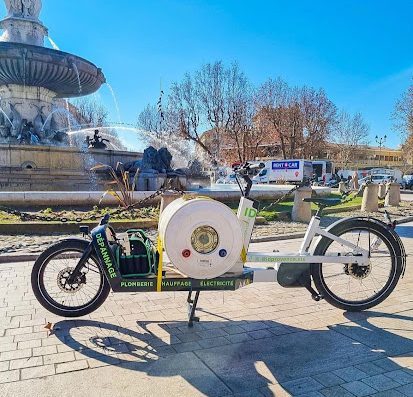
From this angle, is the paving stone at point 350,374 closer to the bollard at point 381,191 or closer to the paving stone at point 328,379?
the paving stone at point 328,379

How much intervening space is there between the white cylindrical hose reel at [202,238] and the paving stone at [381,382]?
139cm

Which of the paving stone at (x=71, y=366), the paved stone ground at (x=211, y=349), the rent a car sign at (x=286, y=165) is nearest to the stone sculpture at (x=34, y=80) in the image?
the paved stone ground at (x=211, y=349)

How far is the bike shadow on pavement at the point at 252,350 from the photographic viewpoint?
302cm

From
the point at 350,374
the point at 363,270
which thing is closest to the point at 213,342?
the point at 350,374

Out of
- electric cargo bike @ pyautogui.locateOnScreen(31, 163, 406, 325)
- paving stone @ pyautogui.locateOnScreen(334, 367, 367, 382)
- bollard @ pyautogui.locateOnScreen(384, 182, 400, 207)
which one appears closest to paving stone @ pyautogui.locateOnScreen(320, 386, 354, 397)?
paving stone @ pyautogui.locateOnScreen(334, 367, 367, 382)

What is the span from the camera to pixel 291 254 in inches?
166

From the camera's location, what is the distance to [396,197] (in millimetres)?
18125

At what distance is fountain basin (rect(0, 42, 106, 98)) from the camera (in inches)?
691

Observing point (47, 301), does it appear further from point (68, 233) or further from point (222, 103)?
point (222, 103)

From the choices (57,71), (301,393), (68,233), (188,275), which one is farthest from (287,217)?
(57,71)

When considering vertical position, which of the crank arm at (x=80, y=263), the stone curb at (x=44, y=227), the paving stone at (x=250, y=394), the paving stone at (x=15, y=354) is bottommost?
the paving stone at (x=15, y=354)

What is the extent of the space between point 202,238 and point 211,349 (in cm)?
92

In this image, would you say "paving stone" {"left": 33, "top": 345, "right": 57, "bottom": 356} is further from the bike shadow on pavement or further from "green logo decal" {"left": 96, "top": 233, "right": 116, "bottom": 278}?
"green logo decal" {"left": 96, "top": 233, "right": 116, "bottom": 278}

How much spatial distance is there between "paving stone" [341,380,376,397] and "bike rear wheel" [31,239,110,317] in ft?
7.54
